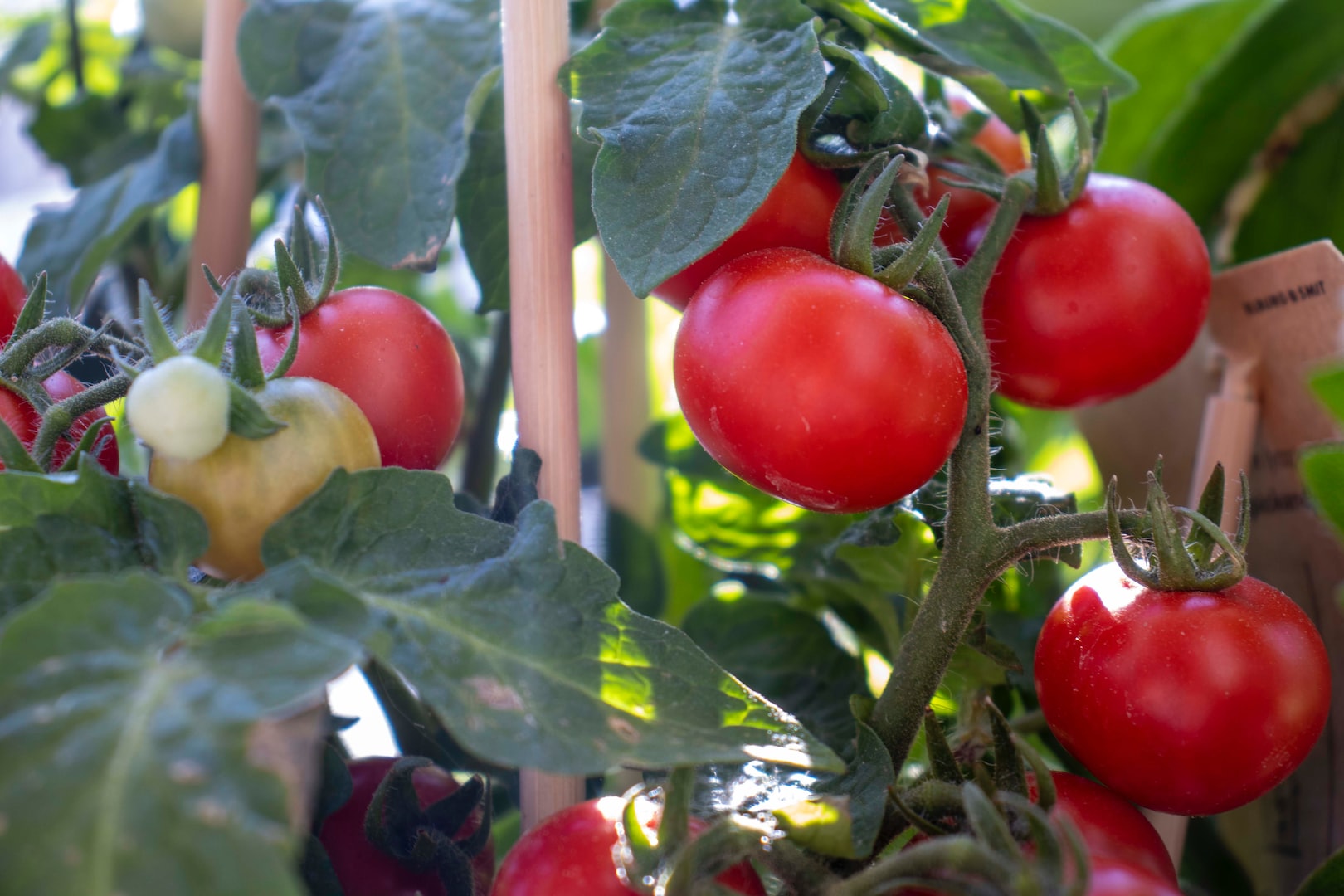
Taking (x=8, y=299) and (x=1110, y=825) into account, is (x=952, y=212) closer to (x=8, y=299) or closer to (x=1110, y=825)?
(x=1110, y=825)

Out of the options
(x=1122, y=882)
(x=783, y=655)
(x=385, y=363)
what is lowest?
(x=783, y=655)

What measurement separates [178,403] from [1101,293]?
33 centimetres

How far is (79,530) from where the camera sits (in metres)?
0.29

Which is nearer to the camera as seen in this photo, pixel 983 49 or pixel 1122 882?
pixel 1122 882

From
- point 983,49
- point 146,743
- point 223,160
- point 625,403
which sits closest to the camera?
point 146,743

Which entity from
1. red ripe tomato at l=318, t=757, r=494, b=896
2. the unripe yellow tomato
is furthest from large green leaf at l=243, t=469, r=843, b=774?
red ripe tomato at l=318, t=757, r=494, b=896

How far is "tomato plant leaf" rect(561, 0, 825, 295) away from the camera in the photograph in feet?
1.09

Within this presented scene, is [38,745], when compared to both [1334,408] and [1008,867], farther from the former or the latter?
[1334,408]

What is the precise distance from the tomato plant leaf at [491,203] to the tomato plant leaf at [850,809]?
0.26 m

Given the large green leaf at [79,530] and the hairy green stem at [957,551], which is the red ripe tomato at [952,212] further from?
the large green leaf at [79,530]

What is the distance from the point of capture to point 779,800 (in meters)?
0.32

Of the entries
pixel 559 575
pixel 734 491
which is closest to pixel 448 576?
pixel 559 575

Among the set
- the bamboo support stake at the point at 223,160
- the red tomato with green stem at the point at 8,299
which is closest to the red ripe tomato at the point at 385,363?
the red tomato with green stem at the point at 8,299

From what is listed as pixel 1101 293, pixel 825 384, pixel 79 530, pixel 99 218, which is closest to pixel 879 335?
pixel 825 384
